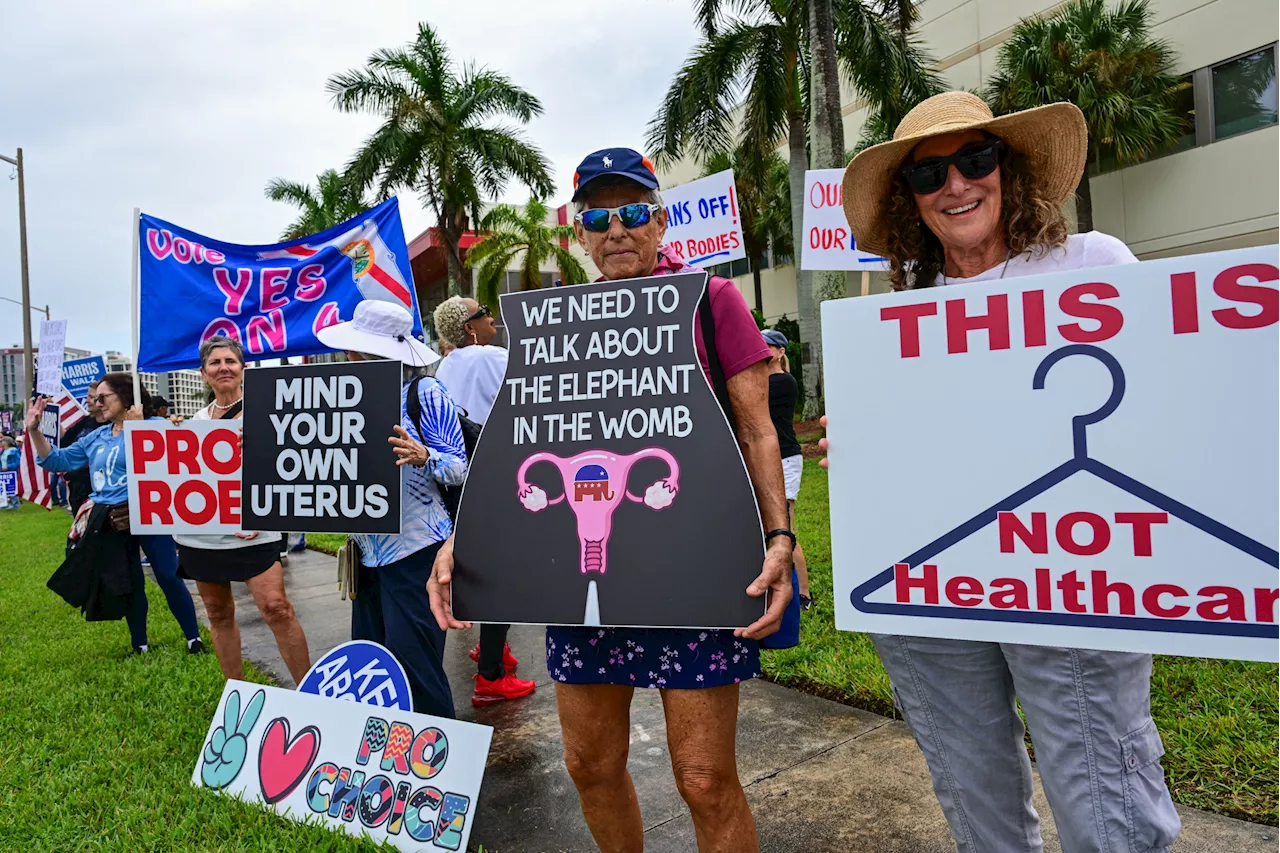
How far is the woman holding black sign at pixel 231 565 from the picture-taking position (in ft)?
12.6

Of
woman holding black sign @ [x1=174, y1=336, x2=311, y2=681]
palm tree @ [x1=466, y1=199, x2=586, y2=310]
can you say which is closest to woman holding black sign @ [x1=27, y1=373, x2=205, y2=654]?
woman holding black sign @ [x1=174, y1=336, x2=311, y2=681]

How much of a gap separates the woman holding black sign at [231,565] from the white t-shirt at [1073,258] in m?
3.30

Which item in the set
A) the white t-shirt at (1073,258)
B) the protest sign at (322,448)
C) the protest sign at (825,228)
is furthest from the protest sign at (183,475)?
the protest sign at (825,228)

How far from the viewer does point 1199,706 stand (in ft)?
10.6

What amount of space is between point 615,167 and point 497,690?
9.75ft

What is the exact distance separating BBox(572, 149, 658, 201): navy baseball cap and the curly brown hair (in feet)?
1.91

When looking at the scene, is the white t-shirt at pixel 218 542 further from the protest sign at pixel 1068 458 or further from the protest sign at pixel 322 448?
the protest sign at pixel 1068 458

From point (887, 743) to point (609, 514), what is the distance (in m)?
2.01

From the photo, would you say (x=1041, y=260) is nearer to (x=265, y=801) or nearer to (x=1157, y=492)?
(x=1157, y=492)

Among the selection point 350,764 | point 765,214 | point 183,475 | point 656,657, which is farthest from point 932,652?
point 765,214

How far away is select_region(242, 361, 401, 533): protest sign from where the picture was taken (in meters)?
2.88

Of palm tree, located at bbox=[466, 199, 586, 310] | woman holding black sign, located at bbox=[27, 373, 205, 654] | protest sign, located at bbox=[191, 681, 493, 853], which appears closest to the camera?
protest sign, located at bbox=[191, 681, 493, 853]

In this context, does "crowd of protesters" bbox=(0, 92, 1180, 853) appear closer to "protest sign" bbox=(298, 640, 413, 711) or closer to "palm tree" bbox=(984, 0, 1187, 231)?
"protest sign" bbox=(298, 640, 413, 711)

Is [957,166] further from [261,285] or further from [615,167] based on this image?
[261,285]
